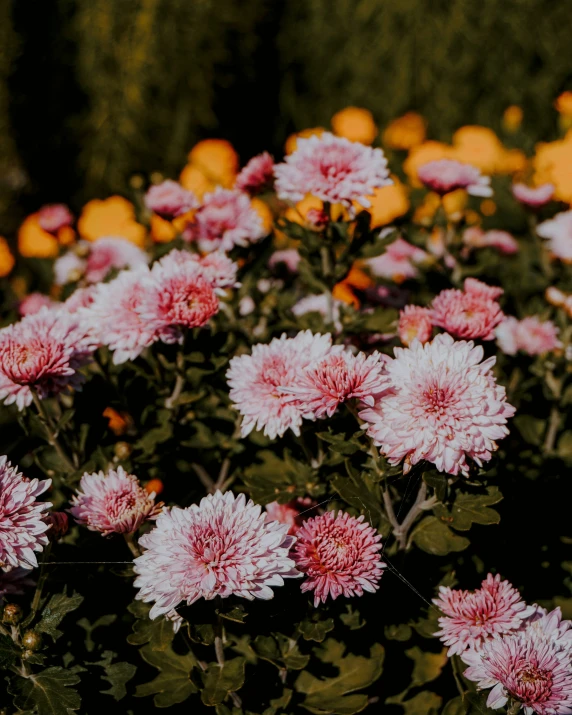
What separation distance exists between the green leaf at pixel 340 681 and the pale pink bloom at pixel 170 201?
1.03 metres

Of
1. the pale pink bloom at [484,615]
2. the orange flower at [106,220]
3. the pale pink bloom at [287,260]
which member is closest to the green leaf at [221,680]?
the pale pink bloom at [484,615]

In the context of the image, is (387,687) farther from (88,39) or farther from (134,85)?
(88,39)

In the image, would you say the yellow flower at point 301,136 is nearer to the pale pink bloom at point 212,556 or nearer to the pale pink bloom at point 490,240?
the pale pink bloom at point 490,240

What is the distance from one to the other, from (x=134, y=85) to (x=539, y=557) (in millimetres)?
3878

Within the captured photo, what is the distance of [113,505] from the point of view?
115cm

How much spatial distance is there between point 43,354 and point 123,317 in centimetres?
19

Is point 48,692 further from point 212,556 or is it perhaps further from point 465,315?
point 465,315

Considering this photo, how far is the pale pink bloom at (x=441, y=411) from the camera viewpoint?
1044 mm

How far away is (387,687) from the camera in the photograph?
144cm

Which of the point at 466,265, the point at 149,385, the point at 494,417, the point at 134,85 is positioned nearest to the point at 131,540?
the point at 149,385

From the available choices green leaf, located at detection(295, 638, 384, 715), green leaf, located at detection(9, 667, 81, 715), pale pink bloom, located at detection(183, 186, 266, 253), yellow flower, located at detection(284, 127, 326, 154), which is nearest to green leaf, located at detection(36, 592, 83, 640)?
green leaf, located at detection(9, 667, 81, 715)

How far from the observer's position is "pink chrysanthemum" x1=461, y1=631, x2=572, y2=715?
40.7 inches

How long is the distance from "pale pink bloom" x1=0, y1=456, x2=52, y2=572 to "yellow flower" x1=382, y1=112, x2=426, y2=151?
3.42 meters

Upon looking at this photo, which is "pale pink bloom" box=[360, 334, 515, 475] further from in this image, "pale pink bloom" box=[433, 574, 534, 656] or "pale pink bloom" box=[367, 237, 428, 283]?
"pale pink bloom" box=[367, 237, 428, 283]
